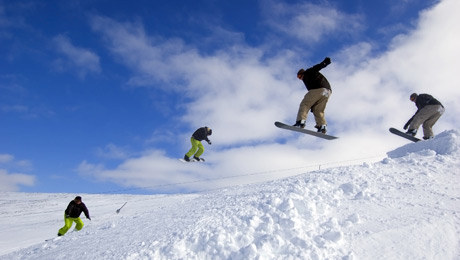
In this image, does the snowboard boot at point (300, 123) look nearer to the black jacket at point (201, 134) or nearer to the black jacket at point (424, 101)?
the black jacket at point (424, 101)

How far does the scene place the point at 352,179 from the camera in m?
6.93

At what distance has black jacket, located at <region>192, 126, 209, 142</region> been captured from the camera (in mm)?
14460

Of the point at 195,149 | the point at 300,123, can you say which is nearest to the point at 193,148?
the point at 195,149

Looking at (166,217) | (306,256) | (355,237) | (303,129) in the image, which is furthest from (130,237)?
(303,129)

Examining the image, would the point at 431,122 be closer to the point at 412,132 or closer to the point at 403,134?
the point at 412,132

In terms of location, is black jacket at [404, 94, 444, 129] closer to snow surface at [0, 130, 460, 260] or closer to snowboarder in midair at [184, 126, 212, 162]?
snow surface at [0, 130, 460, 260]

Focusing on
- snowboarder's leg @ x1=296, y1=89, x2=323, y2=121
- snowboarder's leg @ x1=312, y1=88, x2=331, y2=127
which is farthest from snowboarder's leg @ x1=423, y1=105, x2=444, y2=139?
snowboarder's leg @ x1=296, y1=89, x2=323, y2=121

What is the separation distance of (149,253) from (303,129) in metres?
5.89

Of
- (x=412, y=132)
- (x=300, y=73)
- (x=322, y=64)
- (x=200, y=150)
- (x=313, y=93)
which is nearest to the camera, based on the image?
(x=322, y=64)

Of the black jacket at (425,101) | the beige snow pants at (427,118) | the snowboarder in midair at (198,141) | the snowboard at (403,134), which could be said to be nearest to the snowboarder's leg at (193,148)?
the snowboarder in midair at (198,141)

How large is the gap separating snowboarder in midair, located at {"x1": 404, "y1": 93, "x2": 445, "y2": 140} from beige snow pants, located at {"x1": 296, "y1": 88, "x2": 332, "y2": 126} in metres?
5.02

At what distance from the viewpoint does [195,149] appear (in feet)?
48.8

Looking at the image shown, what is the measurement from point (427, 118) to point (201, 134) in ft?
29.6

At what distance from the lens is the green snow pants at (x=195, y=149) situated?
1474 cm
